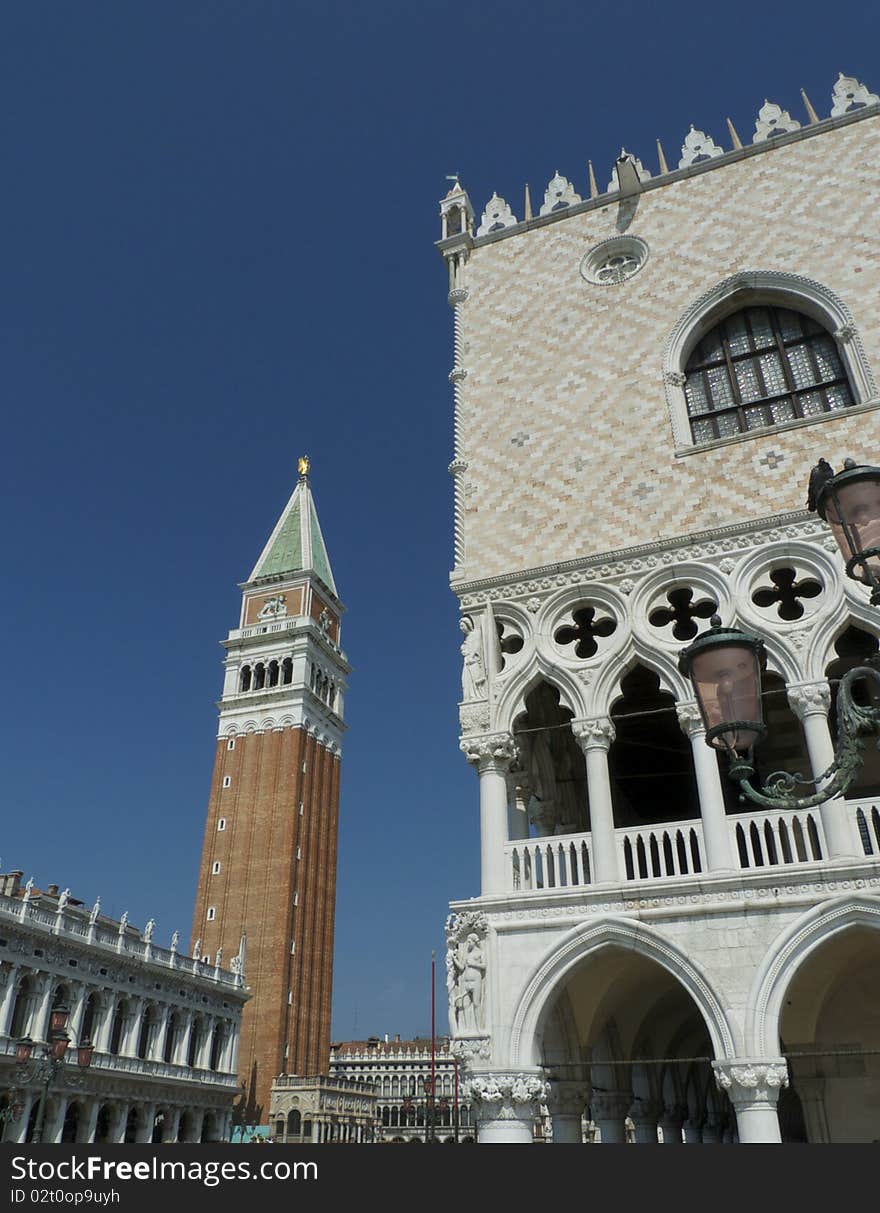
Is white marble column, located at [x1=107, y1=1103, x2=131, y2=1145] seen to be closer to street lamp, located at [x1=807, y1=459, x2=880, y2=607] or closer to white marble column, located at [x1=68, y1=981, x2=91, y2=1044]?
white marble column, located at [x1=68, y1=981, x2=91, y2=1044]

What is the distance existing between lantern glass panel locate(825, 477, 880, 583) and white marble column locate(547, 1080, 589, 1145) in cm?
917

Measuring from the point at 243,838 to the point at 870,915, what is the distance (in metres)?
45.7

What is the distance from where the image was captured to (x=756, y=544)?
1157cm

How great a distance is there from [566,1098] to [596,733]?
4.82 metres

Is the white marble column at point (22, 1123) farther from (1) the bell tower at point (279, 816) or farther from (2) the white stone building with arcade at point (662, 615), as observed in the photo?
(2) the white stone building with arcade at point (662, 615)

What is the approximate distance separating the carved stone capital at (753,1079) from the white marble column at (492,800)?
10.1 feet

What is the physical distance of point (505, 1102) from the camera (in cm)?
1001

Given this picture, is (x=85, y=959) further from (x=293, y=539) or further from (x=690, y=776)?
(x=293, y=539)

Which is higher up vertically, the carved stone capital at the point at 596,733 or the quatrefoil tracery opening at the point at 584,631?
the quatrefoil tracery opening at the point at 584,631

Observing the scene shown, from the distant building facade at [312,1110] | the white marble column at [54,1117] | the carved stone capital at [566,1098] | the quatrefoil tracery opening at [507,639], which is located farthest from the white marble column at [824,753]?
the distant building facade at [312,1110]

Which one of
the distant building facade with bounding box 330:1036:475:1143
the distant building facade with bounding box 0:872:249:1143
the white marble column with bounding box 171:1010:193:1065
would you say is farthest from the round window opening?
the distant building facade with bounding box 330:1036:475:1143

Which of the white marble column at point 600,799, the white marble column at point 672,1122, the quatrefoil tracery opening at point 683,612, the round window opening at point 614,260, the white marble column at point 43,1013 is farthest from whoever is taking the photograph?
the white marble column at point 43,1013

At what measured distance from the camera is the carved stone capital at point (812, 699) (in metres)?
10.5

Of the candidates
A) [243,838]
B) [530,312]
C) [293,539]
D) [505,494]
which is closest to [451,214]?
[530,312]
